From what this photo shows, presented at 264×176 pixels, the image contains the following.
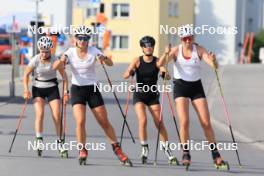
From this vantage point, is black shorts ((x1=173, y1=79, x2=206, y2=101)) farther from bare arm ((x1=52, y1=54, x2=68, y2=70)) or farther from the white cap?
bare arm ((x1=52, y1=54, x2=68, y2=70))

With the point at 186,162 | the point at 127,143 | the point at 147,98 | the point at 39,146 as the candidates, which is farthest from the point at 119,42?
the point at 186,162

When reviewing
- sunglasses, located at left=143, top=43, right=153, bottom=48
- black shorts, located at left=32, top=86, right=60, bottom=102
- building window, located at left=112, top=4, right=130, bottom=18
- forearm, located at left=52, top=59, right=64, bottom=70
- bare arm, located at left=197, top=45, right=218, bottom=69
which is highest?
sunglasses, located at left=143, top=43, right=153, bottom=48

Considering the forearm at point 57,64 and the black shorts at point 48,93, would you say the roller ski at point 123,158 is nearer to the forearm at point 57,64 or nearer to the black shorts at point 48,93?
the forearm at point 57,64

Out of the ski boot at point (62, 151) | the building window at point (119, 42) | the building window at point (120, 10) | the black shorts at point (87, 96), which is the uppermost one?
the black shorts at point (87, 96)

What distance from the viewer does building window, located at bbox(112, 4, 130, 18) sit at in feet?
300

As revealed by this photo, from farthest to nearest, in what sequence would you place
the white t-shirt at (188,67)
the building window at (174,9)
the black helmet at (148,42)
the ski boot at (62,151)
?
the building window at (174,9) → the ski boot at (62,151) → the black helmet at (148,42) → the white t-shirt at (188,67)

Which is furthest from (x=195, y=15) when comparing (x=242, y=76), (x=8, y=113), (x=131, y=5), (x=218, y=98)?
(x=8, y=113)

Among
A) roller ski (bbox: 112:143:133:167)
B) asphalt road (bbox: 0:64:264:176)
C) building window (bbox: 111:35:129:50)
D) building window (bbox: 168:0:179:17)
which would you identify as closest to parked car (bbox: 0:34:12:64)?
asphalt road (bbox: 0:64:264:176)

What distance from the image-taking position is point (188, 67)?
13.9 meters

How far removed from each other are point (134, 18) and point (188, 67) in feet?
249

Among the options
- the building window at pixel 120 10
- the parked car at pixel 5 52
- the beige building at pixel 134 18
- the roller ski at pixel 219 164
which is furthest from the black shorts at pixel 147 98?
the building window at pixel 120 10

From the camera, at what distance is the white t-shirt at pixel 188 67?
13898 mm

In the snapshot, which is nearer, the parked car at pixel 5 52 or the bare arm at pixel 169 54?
the bare arm at pixel 169 54

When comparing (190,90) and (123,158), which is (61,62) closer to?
(123,158)
